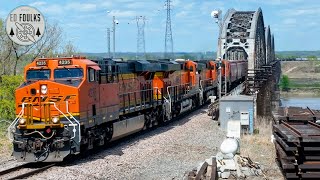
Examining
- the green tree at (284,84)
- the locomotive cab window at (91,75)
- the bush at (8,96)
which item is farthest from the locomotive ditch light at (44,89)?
the green tree at (284,84)

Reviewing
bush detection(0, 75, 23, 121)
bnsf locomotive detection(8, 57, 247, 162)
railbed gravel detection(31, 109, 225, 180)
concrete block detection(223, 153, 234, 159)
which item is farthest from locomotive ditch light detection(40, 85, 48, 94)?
bush detection(0, 75, 23, 121)

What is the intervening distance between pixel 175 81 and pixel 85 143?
13506 mm

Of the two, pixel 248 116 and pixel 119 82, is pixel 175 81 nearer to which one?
pixel 248 116

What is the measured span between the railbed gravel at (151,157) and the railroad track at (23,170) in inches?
9.4

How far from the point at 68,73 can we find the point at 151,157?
388 centimetres

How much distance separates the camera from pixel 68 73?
53.1 feet

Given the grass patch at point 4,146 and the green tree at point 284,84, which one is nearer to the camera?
the grass patch at point 4,146

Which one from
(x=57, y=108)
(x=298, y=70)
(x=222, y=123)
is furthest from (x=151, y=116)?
(x=298, y=70)

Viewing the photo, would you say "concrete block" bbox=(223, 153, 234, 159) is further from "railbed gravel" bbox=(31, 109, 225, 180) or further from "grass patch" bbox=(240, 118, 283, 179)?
"railbed gravel" bbox=(31, 109, 225, 180)

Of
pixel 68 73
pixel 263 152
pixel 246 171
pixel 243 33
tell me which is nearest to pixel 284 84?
pixel 243 33

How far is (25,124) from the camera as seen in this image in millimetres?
15312

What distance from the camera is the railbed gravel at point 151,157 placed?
45.6 feet

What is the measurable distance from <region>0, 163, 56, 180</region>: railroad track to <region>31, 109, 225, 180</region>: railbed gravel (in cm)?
24

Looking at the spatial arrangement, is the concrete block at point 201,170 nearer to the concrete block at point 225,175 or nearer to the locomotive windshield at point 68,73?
the concrete block at point 225,175
